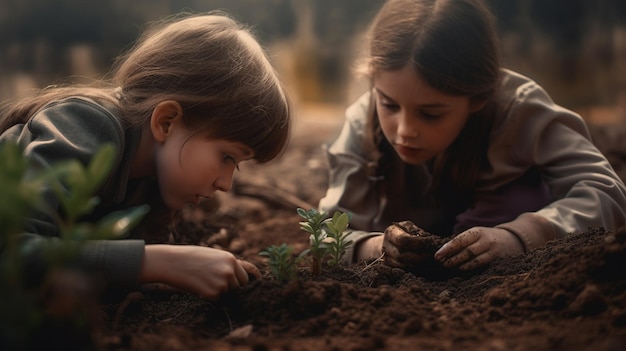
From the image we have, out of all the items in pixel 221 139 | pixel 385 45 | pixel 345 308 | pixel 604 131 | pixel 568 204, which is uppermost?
pixel 385 45

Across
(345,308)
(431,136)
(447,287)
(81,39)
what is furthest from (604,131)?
(81,39)

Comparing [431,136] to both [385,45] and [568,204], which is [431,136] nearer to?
[385,45]

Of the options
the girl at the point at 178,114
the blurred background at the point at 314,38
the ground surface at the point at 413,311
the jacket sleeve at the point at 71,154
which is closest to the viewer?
the ground surface at the point at 413,311

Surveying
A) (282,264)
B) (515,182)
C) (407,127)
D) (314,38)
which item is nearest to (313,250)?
(282,264)

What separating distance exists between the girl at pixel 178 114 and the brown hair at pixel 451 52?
1.84 ft

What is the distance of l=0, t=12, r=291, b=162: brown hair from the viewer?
8.79 feet

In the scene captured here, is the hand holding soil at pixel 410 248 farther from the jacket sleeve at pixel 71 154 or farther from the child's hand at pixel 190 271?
the jacket sleeve at pixel 71 154

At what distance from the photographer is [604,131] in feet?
18.2

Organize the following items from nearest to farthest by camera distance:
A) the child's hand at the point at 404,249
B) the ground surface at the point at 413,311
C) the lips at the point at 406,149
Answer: the ground surface at the point at 413,311
the child's hand at the point at 404,249
the lips at the point at 406,149

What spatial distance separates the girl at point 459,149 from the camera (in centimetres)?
300

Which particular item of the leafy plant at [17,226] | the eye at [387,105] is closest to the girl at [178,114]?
the eye at [387,105]

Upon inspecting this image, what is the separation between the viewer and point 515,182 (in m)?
3.41

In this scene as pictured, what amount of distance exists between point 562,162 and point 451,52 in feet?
2.44

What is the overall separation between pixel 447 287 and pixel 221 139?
99 cm
